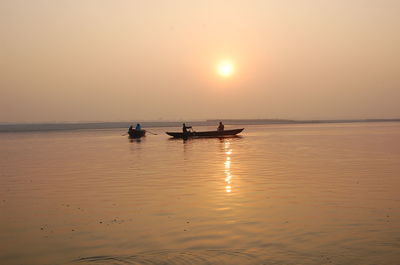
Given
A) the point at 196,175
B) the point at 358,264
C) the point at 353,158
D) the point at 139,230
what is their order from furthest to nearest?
the point at 353,158, the point at 196,175, the point at 139,230, the point at 358,264

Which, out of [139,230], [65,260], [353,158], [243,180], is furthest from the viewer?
[353,158]

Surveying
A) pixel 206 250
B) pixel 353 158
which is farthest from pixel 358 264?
pixel 353 158

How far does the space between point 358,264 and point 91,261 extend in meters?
4.53

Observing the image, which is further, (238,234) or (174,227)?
(174,227)

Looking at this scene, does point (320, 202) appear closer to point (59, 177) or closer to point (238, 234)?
point (238, 234)

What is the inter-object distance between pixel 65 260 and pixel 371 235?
5.97m

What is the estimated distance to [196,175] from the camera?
66.2ft

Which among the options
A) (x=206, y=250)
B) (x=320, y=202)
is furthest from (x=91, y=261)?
(x=320, y=202)

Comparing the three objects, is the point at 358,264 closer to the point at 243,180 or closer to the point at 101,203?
the point at 101,203

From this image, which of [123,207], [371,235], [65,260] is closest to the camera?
[65,260]

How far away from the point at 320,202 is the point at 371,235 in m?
3.74

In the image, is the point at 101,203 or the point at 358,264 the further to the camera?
the point at 101,203

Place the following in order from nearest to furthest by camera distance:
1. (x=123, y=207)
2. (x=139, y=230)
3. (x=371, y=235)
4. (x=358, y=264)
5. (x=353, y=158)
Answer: (x=358, y=264)
(x=371, y=235)
(x=139, y=230)
(x=123, y=207)
(x=353, y=158)

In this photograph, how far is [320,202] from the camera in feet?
43.9
